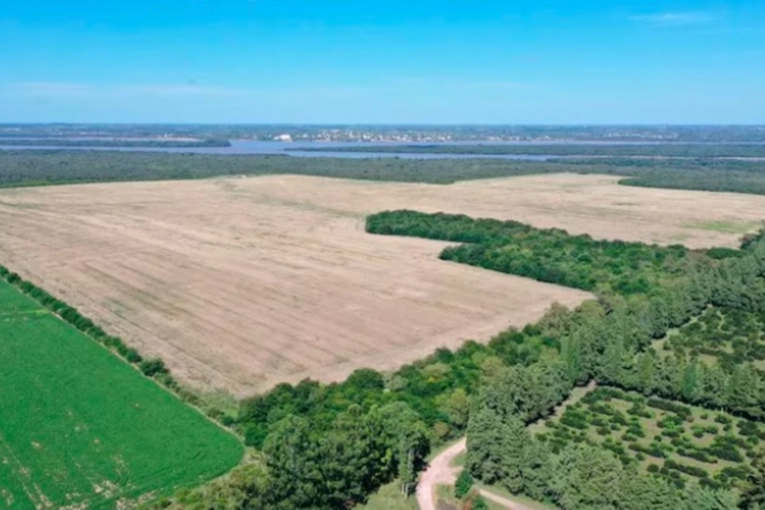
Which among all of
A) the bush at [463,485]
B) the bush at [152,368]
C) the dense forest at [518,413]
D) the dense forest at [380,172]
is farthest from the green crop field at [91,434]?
the dense forest at [380,172]

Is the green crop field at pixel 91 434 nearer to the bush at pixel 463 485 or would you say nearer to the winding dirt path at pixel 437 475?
the winding dirt path at pixel 437 475

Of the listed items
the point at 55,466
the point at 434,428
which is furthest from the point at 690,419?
the point at 55,466

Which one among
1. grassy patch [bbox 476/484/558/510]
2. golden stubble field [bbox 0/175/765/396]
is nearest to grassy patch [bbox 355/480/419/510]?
grassy patch [bbox 476/484/558/510]

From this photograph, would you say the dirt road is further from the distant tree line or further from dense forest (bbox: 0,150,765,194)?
dense forest (bbox: 0,150,765,194)

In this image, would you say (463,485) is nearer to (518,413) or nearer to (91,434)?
(518,413)

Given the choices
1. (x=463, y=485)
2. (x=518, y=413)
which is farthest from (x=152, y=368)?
(x=518, y=413)

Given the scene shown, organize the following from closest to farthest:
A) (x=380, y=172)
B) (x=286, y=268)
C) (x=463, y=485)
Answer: (x=463, y=485), (x=286, y=268), (x=380, y=172)
